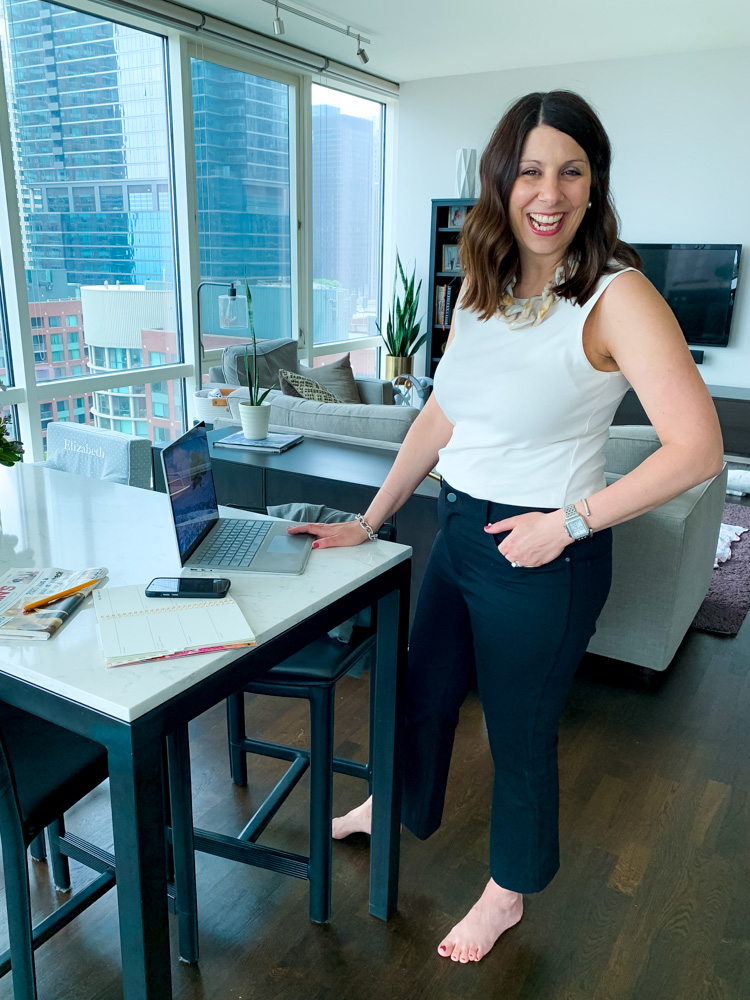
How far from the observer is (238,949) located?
1.47 meters

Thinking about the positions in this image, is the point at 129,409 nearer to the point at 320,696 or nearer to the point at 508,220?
the point at 320,696

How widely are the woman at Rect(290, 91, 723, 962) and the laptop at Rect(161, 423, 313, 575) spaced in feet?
0.34

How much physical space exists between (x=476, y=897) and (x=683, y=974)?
40 centimetres

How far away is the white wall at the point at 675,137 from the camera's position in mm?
5203

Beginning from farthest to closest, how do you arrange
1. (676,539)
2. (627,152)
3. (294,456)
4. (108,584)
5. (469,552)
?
(627,152), (294,456), (676,539), (469,552), (108,584)

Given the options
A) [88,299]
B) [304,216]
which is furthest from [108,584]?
[304,216]

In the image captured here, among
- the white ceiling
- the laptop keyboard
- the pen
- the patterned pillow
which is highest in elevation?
the white ceiling

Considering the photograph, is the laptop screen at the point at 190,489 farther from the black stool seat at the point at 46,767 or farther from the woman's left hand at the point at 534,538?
the woman's left hand at the point at 534,538

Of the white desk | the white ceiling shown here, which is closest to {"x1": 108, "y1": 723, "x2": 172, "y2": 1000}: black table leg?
the white desk

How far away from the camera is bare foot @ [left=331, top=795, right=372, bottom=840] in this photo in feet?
5.78

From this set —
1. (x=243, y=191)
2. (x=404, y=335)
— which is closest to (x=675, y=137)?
(x=404, y=335)

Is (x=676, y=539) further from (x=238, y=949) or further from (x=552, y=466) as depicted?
(x=238, y=949)

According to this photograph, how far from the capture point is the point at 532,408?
3.97 ft

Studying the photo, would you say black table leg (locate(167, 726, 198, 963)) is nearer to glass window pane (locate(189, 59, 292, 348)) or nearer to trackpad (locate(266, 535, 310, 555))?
trackpad (locate(266, 535, 310, 555))
